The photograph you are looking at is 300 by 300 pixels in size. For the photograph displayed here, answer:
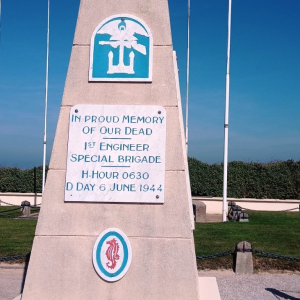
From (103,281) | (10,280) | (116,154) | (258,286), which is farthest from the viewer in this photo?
(10,280)

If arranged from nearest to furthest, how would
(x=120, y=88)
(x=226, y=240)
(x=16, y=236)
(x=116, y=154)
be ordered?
(x=116, y=154), (x=120, y=88), (x=226, y=240), (x=16, y=236)

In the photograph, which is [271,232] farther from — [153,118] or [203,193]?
[203,193]

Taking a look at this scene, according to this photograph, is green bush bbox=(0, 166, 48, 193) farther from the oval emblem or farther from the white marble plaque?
the oval emblem

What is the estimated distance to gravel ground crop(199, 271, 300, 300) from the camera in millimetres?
6789

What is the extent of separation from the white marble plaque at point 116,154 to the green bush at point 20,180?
22.0 m

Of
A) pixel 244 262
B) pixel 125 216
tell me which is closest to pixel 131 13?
pixel 125 216

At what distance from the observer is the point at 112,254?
174 inches

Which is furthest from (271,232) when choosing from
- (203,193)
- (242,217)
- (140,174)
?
(203,193)

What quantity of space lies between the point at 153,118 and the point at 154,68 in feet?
1.74

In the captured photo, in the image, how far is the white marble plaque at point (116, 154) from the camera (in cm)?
448

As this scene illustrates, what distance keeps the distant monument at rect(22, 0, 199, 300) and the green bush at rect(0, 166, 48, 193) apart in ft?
72.1

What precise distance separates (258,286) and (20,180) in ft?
68.5

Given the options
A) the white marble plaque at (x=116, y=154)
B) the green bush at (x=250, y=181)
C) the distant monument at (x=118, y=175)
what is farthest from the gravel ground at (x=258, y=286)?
the green bush at (x=250, y=181)

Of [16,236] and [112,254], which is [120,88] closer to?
[112,254]
